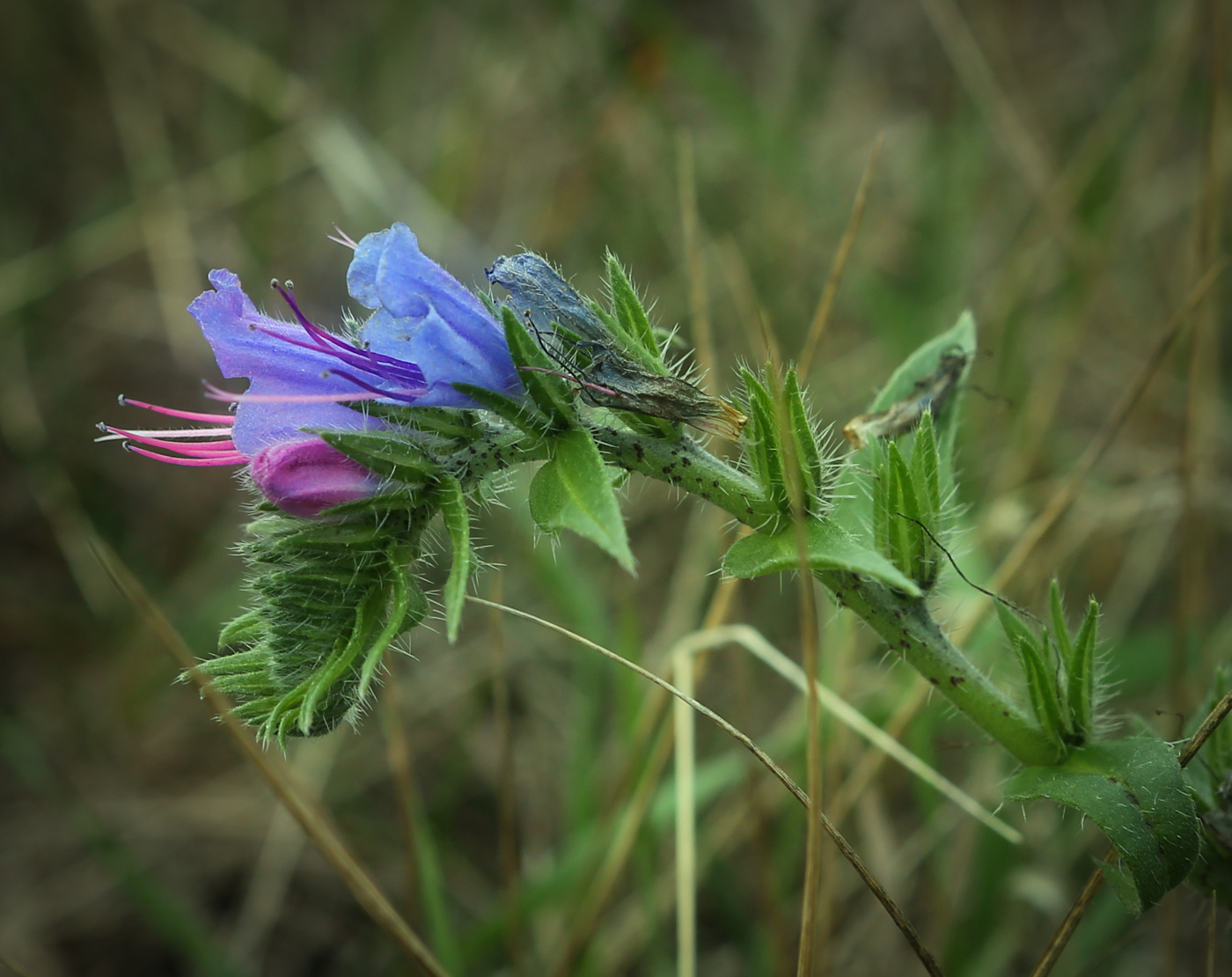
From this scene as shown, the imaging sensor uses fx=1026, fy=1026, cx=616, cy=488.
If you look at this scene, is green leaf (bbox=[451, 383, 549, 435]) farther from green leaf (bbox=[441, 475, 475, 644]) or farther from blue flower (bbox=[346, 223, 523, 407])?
green leaf (bbox=[441, 475, 475, 644])

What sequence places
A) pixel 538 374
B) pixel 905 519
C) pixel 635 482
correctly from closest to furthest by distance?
pixel 538 374
pixel 905 519
pixel 635 482

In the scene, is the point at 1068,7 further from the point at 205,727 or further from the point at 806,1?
the point at 205,727

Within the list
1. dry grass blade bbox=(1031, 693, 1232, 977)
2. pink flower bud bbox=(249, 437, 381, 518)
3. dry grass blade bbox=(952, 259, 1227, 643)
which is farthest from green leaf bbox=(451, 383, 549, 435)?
dry grass blade bbox=(952, 259, 1227, 643)

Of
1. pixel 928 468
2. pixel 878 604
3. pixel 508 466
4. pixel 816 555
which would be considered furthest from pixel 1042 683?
pixel 508 466

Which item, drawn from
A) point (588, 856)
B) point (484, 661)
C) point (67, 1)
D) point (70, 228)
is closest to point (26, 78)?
point (67, 1)

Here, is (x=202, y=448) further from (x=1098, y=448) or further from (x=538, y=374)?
(x=1098, y=448)

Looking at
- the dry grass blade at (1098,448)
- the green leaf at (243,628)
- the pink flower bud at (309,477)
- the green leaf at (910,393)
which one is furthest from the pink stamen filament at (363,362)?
the dry grass blade at (1098,448)
